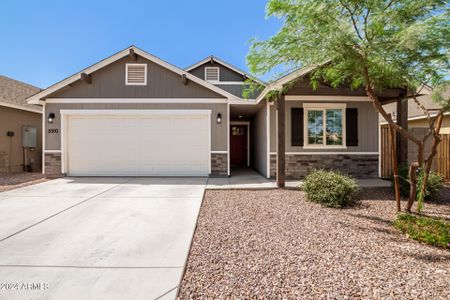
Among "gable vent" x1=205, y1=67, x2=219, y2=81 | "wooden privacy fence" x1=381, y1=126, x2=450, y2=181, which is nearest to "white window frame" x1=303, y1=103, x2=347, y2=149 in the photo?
"wooden privacy fence" x1=381, y1=126, x2=450, y2=181

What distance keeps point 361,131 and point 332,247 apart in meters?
6.71

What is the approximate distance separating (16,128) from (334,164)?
583 inches

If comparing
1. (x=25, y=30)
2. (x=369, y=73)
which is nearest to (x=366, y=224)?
(x=369, y=73)

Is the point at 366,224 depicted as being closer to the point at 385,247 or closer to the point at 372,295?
the point at 385,247

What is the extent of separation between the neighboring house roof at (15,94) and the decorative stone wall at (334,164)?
40.5ft

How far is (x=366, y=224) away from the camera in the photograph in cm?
415

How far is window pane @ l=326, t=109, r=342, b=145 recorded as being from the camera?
850cm

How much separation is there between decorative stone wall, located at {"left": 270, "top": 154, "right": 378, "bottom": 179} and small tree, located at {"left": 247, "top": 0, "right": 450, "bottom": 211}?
3967 millimetres

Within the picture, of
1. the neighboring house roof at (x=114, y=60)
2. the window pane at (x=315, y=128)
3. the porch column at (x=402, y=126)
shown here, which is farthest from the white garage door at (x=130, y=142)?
the porch column at (x=402, y=126)

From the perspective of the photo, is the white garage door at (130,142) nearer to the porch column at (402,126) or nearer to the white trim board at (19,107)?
the white trim board at (19,107)

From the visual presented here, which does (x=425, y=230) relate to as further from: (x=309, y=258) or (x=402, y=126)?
(x=402, y=126)

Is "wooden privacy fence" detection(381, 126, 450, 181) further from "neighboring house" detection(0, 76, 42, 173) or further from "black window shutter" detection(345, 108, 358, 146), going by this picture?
"neighboring house" detection(0, 76, 42, 173)

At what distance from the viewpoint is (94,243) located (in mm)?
3344

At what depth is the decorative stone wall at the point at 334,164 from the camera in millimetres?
8461
